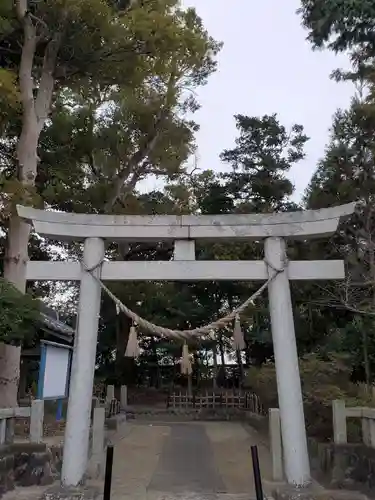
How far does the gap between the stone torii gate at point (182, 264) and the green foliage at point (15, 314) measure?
2.19m

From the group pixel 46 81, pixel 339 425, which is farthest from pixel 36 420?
pixel 46 81

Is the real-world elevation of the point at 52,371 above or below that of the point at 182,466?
above

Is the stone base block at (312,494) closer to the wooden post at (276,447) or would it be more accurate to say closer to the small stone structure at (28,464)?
the wooden post at (276,447)

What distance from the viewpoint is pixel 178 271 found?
6.41 m

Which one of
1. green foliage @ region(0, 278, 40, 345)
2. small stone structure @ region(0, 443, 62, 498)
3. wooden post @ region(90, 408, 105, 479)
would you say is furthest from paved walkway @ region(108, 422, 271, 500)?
green foliage @ region(0, 278, 40, 345)

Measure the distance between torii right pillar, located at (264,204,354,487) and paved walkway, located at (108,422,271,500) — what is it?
698 millimetres

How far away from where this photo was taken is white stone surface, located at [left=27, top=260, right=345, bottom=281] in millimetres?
6379

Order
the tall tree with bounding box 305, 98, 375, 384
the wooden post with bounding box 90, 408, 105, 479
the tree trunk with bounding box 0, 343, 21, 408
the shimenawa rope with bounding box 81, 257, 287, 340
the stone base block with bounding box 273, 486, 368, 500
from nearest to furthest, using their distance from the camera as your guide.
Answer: the stone base block with bounding box 273, 486, 368, 500 → the shimenawa rope with bounding box 81, 257, 287, 340 → the wooden post with bounding box 90, 408, 105, 479 → the tree trunk with bounding box 0, 343, 21, 408 → the tall tree with bounding box 305, 98, 375, 384

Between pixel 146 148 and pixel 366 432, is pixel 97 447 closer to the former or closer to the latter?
pixel 366 432

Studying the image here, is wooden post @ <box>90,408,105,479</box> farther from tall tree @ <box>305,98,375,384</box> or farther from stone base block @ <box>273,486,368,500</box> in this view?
tall tree @ <box>305,98,375,384</box>

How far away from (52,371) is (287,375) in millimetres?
6021

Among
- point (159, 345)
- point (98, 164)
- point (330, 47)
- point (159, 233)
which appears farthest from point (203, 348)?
point (159, 233)

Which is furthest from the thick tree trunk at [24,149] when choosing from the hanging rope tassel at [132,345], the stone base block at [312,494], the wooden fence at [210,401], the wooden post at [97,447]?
the wooden fence at [210,401]

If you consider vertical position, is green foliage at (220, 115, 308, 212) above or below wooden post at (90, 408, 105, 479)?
above
